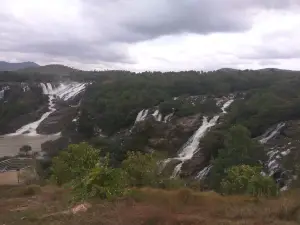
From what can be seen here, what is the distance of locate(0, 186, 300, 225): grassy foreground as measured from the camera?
1039 centimetres

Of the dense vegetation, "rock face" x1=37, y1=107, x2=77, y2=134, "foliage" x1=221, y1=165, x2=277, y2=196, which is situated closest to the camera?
"foliage" x1=221, y1=165, x2=277, y2=196

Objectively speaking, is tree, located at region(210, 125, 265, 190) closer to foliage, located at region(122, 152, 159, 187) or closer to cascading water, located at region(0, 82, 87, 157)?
foliage, located at region(122, 152, 159, 187)

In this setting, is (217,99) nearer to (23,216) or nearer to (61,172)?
(61,172)

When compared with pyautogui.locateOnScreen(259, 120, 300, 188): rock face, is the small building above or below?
below

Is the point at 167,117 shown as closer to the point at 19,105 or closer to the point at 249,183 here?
the point at 249,183

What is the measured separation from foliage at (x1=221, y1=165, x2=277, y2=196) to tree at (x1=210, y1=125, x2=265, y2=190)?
8345mm

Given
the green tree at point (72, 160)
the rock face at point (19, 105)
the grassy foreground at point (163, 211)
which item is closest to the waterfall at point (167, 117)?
the green tree at point (72, 160)

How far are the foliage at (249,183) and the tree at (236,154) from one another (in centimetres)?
834

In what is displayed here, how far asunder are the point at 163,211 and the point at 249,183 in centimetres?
897

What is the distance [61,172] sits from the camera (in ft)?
82.4

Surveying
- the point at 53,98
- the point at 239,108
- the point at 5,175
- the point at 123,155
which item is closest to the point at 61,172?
the point at 5,175

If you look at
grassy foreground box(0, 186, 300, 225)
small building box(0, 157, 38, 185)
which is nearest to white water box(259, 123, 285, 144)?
small building box(0, 157, 38, 185)

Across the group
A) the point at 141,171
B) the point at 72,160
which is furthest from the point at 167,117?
the point at 141,171

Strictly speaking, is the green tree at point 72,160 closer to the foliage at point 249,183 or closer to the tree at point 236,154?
the foliage at point 249,183
